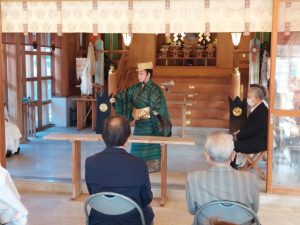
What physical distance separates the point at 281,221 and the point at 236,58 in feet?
21.9

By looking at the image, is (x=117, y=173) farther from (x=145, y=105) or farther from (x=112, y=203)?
(x=145, y=105)

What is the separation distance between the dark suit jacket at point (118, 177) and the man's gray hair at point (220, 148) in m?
0.43

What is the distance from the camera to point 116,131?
2.41 m

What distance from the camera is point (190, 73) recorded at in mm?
10695

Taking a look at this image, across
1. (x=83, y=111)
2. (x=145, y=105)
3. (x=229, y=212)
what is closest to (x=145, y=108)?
(x=145, y=105)

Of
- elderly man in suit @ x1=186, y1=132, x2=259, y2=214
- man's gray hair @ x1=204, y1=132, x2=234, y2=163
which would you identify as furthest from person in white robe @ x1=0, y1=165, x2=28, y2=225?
man's gray hair @ x1=204, y1=132, x2=234, y2=163

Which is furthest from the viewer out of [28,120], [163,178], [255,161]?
[28,120]

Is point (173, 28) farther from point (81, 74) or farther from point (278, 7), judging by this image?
point (81, 74)

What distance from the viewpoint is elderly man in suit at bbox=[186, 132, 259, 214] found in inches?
85.9

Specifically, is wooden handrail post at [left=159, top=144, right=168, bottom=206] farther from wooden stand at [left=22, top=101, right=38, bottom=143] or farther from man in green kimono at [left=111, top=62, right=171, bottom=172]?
wooden stand at [left=22, top=101, right=38, bottom=143]

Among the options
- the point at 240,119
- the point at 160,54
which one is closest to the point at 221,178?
the point at 240,119

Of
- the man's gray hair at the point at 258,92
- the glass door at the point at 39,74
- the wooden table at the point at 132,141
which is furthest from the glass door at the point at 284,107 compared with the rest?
the glass door at the point at 39,74

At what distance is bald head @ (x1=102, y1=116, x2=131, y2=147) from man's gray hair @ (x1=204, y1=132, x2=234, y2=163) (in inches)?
20.8

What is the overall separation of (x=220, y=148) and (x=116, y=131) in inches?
25.0
